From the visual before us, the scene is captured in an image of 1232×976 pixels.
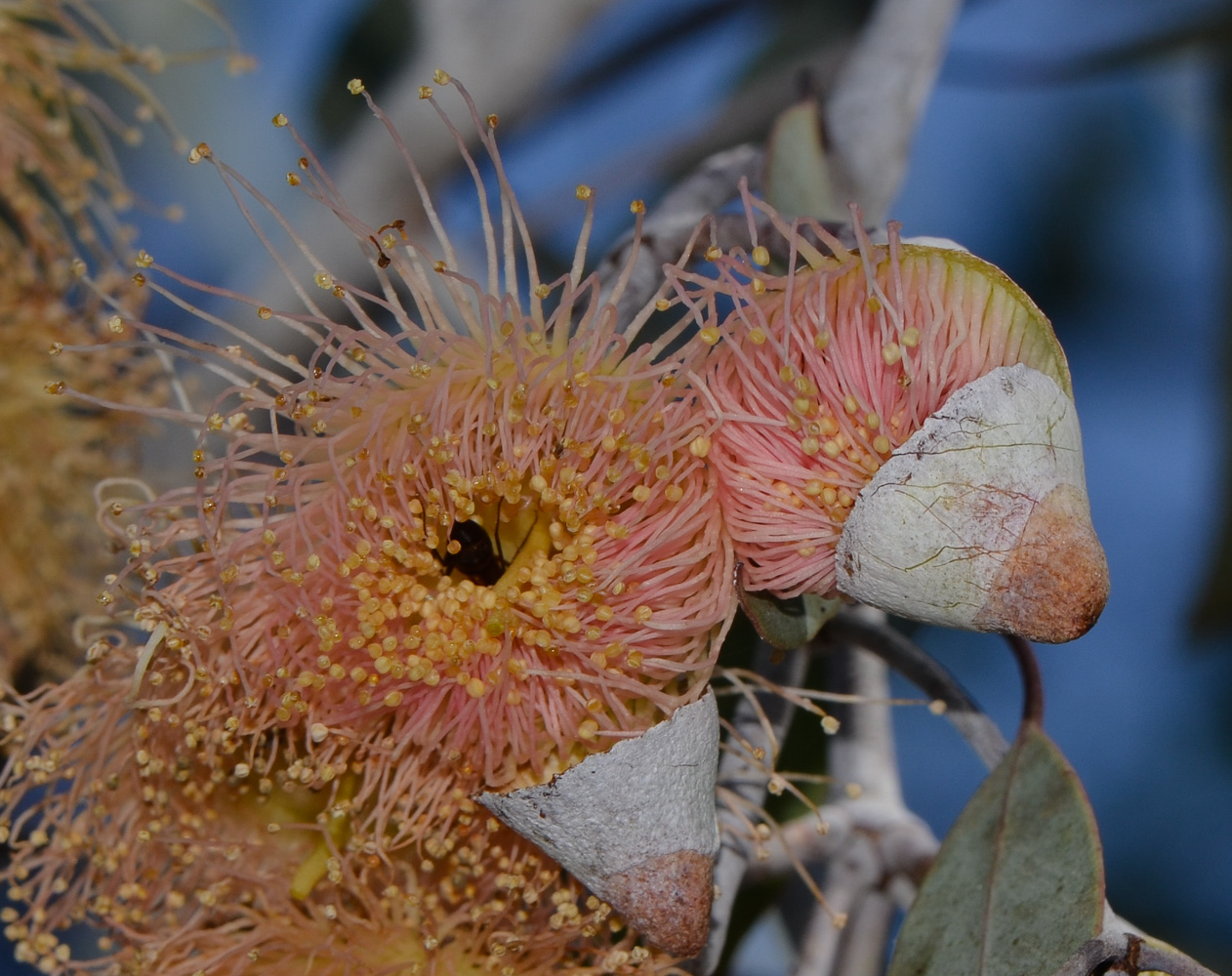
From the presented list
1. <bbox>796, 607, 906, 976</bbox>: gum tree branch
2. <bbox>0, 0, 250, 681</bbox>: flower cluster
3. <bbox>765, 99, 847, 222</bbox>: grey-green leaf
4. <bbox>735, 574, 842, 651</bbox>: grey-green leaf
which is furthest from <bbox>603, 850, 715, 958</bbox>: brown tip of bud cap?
<bbox>0, 0, 250, 681</bbox>: flower cluster

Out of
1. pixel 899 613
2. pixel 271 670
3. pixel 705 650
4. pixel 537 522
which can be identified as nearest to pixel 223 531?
pixel 271 670

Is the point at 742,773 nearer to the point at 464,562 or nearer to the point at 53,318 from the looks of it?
the point at 464,562

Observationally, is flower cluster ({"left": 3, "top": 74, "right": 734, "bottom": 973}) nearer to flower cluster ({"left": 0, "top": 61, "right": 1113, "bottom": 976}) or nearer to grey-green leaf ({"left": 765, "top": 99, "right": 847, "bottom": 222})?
flower cluster ({"left": 0, "top": 61, "right": 1113, "bottom": 976})

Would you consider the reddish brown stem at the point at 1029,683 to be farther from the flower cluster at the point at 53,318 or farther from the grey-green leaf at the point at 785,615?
the flower cluster at the point at 53,318

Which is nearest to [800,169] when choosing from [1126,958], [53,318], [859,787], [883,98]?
[883,98]

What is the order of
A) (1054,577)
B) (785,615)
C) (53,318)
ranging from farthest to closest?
(53,318) → (785,615) → (1054,577)

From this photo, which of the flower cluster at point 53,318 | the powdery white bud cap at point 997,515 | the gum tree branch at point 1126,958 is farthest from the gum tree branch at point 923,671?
the flower cluster at point 53,318

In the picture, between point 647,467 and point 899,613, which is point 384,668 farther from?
point 899,613
